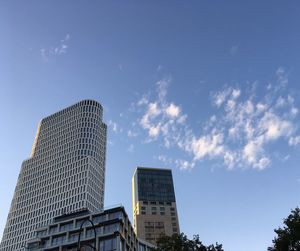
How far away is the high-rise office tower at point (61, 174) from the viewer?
153875 millimetres

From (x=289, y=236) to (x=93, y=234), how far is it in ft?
155

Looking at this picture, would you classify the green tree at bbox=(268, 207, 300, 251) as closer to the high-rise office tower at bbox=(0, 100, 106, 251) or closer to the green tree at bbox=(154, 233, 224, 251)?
the green tree at bbox=(154, 233, 224, 251)

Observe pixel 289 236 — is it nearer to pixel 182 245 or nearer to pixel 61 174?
pixel 182 245

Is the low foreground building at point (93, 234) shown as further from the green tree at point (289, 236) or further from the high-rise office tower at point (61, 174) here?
the high-rise office tower at point (61, 174)

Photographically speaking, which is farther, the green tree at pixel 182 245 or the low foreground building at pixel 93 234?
the low foreground building at pixel 93 234

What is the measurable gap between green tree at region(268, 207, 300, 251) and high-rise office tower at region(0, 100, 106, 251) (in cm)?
11104

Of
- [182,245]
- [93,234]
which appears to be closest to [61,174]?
[93,234]

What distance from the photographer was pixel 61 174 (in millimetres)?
169375

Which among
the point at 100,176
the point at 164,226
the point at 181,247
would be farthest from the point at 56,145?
the point at 181,247

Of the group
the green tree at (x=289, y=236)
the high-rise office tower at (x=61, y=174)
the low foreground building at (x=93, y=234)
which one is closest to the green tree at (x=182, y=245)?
the green tree at (x=289, y=236)

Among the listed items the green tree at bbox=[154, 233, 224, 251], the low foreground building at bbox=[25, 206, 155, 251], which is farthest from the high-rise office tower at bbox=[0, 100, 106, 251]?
the green tree at bbox=[154, 233, 224, 251]

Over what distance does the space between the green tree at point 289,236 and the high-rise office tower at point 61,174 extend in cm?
11104

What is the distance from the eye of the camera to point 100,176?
171875mm

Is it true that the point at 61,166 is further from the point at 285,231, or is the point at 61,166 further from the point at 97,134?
the point at 285,231
